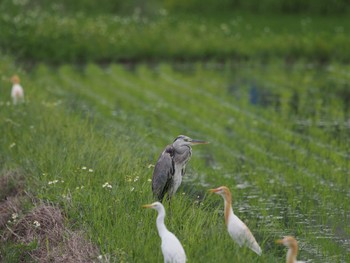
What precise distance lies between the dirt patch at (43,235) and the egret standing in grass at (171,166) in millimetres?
761

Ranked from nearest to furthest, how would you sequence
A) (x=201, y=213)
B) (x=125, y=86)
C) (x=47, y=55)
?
(x=201, y=213) → (x=125, y=86) → (x=47, y=55)

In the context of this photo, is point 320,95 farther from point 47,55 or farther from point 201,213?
point 201,213

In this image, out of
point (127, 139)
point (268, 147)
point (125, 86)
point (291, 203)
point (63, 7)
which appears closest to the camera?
point (291, 203)

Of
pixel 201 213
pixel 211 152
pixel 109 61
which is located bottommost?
pixel 109 61

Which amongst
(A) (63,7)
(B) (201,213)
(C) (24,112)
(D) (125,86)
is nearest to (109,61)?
(D) (125,86)

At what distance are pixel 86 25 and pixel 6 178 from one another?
13.5 meters

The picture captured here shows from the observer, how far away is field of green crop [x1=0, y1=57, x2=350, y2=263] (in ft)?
21.0

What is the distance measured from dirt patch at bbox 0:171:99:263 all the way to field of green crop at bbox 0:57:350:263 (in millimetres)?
97

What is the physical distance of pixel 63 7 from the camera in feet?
84.2

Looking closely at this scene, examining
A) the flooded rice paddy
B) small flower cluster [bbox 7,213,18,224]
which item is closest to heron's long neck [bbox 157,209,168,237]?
the flooded rice paddy

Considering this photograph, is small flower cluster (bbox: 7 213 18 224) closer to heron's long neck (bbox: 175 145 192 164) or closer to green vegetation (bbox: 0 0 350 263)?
green vegetation (bbox: 0 0 350 263)

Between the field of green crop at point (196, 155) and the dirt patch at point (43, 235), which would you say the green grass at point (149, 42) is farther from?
the dirt patch at point (43, 235)

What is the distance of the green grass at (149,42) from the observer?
1970 cm

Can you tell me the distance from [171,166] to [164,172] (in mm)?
71
